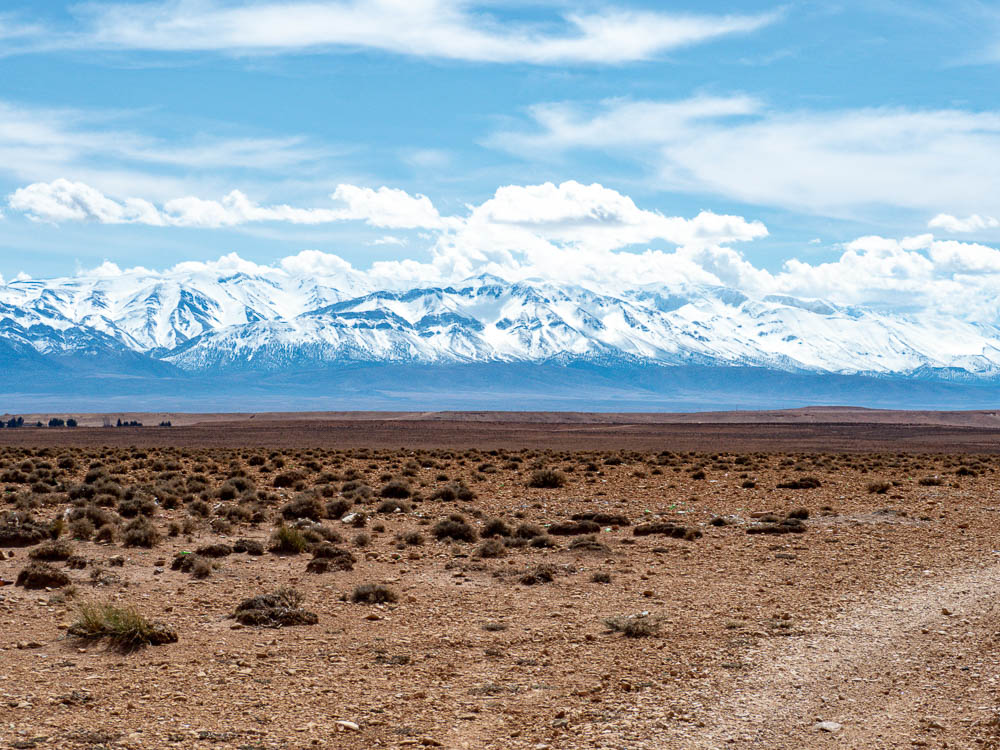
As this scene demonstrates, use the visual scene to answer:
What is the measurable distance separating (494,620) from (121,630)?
456 cm

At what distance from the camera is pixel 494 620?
12930 mm

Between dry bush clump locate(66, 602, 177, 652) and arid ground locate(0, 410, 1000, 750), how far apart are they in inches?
1.8

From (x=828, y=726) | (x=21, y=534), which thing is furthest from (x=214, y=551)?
(x=828, y=726)

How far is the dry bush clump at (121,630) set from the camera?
11.3 meters

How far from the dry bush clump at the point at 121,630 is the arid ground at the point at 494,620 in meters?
0.05

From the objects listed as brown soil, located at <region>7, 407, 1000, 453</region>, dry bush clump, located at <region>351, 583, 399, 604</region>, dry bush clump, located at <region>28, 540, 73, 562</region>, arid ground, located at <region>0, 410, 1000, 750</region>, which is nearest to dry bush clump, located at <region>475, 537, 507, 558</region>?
arid ground, located at <region>0, 410, 1000, 750</region>

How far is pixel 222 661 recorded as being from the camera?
1075cm

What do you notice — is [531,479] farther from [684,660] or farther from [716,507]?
[684,660]

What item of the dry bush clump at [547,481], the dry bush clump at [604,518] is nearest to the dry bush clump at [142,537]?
the dry bush clump at [604,518]

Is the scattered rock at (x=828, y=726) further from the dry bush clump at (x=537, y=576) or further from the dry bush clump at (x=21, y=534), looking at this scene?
the dry bush clump at (x=21, y=534)

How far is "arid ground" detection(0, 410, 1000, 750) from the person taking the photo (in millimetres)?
8789

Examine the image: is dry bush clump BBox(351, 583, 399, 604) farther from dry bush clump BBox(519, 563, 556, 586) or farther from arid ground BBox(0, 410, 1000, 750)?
dry bush clump BBox(519, 563, 556, 586)

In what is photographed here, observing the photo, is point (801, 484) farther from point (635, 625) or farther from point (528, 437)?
point (528, 437)

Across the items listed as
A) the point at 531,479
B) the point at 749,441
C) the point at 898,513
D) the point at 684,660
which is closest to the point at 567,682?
the point at 684,660
